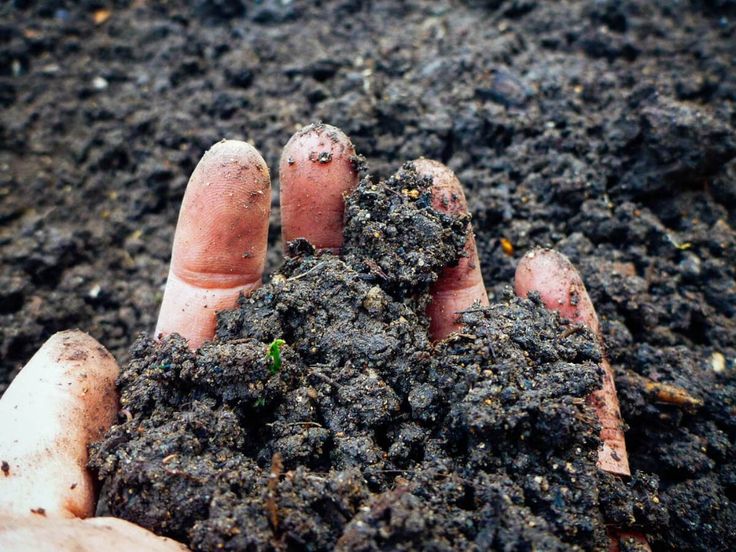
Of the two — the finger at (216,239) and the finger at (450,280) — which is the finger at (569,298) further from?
the finger at (216,239)

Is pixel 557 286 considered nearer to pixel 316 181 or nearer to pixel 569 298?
pixel 569 298

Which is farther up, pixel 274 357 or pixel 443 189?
pixel 443 189

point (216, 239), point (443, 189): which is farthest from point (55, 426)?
point (443, 189)

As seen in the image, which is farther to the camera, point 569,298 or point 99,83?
point 99,83

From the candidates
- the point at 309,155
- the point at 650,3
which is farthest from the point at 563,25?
the point at 309,155

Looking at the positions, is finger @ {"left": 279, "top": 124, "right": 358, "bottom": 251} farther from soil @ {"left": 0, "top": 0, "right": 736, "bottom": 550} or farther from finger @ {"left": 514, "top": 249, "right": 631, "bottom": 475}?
finger @ {"left": 514, "top": 249, "right": 631, "bottom": 475}

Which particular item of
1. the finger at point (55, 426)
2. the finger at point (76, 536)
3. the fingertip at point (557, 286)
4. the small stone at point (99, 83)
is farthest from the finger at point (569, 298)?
the small stone at point (99, 83)
